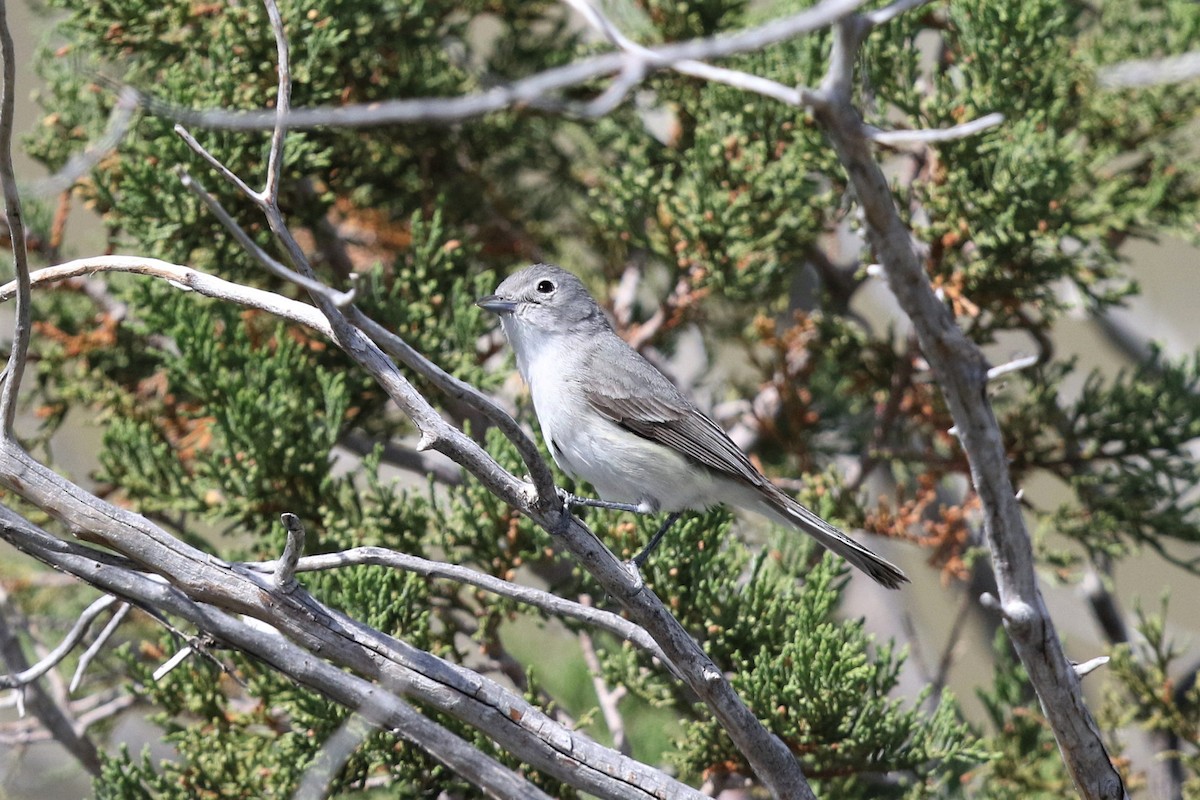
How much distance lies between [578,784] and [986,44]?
8.88 feet

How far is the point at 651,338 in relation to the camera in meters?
4.47

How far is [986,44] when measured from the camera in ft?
12.2

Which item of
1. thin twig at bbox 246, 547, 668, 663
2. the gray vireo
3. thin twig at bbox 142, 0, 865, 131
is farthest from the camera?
the gray vireo

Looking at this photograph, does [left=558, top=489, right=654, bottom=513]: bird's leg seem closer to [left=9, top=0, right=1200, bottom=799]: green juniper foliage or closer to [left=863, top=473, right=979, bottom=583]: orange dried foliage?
[left=9, top=0, right=1200, bottom=799]: green juniper foliage

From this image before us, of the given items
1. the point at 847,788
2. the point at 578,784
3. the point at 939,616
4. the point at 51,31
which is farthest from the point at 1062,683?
the point at 939,616

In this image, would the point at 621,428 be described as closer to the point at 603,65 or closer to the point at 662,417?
the point at 662,417

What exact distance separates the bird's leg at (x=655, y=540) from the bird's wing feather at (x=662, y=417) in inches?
7.7

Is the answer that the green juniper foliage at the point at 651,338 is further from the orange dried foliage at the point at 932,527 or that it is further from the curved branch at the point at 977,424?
the curved branch at the point at 977,424

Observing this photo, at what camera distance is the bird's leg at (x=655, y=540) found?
10.4 feet

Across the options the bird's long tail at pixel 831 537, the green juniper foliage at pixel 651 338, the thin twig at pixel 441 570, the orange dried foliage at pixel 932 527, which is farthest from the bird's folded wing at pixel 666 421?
the thin twig at pixel 441 570

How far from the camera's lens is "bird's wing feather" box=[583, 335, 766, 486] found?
3.41 m

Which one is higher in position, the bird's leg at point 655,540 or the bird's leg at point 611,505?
the bird's leg at point 611,505

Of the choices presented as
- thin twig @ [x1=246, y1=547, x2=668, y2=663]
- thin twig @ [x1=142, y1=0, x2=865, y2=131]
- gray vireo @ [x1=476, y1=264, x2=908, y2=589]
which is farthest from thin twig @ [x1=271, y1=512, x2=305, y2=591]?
gray vireo @ [x1=476, y1=264, x2=908, y2=589]

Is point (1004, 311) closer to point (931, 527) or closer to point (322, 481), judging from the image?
point (931, 527)
